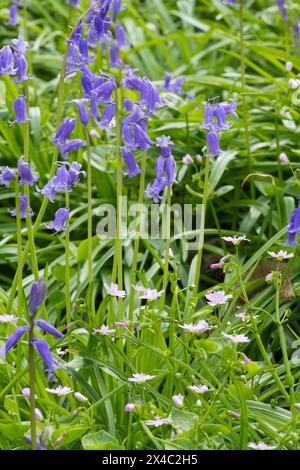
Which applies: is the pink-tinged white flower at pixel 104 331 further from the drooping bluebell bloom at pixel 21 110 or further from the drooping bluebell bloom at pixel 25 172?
the drooping bluebell bloom at pixel 21 110

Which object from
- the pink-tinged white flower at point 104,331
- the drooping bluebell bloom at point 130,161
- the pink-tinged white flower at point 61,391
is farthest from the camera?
the drooping bluebell bloom at point 130,161

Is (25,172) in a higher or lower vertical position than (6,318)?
higher

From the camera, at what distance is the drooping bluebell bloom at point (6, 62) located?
3182 millimetres

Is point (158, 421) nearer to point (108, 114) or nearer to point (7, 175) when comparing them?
point (7, 175)

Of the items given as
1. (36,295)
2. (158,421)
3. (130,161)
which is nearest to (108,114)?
(130,161)

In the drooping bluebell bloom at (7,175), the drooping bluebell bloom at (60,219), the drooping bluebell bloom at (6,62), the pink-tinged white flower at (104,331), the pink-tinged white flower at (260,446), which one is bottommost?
the pink-tinged white flower at (260,446)

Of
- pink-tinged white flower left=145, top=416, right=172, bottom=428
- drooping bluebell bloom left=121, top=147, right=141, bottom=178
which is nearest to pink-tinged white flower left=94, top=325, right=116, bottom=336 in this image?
pink-tinged white flower left=145, top=416, right=172, bottom=428

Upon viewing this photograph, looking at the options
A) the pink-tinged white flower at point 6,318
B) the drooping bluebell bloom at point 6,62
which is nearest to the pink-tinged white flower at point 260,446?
the pink-tinged white flower at point 6,318

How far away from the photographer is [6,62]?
3191mm

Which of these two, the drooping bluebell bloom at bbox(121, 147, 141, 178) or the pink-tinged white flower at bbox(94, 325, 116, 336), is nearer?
the pink-tinged white flower at bbox(94, 325, 116, 336)

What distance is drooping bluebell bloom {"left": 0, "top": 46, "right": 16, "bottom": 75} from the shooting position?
3.18m

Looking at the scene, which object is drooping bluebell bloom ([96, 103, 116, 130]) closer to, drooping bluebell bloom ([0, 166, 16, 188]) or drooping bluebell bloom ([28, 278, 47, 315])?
drooping bluebell bloom ([0, 166, 16, 188])
